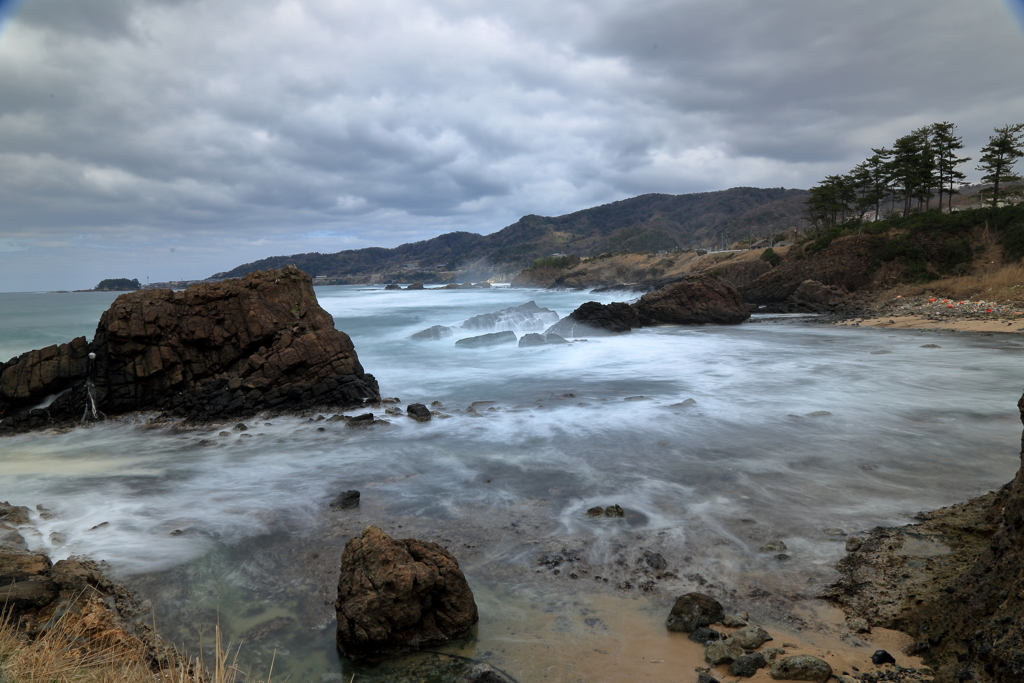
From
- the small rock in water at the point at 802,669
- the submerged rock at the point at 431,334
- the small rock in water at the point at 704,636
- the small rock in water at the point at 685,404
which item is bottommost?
the small rock in water at the point at 685,404

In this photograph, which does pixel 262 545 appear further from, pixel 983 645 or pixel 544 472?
pixel 983 645

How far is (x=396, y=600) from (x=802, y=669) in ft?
8.67

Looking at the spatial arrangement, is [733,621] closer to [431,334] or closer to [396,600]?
[396,600]

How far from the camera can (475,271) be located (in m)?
148

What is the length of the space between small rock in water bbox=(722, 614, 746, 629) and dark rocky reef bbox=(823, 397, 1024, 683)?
2.71ft

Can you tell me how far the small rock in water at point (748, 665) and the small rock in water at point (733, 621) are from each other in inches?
20.3

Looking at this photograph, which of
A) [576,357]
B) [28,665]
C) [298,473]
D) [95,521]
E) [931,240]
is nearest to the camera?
[28,665]

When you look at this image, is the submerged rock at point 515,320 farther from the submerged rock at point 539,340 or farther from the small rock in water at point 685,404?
the small rock in water at point 685,404

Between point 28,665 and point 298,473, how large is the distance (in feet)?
19.0

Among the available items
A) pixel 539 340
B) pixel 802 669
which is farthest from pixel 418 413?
pixel 539 340

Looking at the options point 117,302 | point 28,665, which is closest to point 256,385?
point 117,302

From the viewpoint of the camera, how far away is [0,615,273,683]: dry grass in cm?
235

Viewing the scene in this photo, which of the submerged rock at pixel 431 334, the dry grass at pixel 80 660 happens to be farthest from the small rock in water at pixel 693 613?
the submerged rock at pixel 431 334

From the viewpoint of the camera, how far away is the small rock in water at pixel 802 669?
10.4ft
